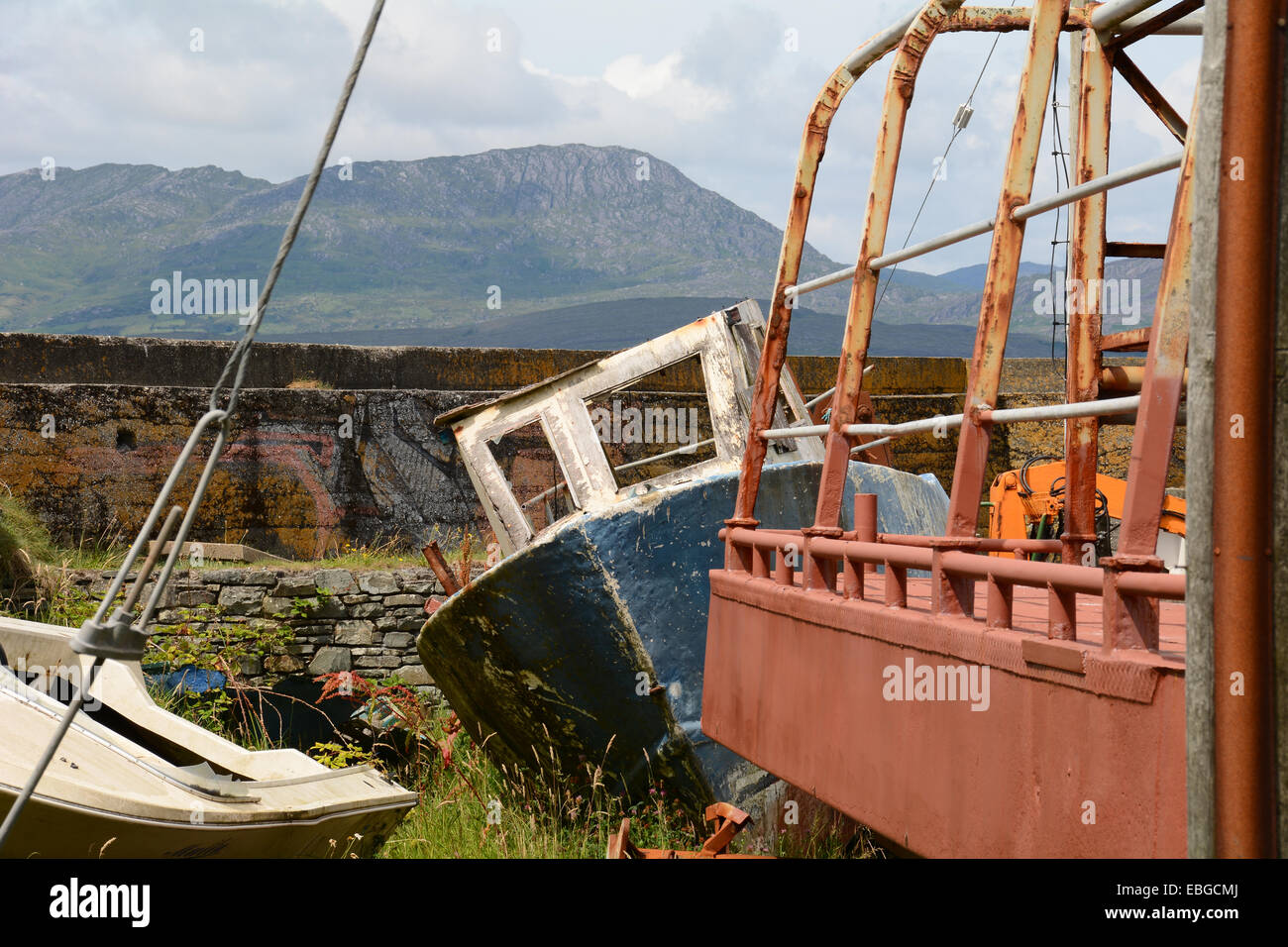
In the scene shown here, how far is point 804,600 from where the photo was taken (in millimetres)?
3279

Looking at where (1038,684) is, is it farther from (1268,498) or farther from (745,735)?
(745,735)

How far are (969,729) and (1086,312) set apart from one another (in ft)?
3.66

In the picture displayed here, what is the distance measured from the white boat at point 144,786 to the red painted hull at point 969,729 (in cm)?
242

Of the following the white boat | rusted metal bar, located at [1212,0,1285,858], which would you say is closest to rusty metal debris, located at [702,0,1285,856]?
rusted metal bar, located at [1212,0,1285,858]

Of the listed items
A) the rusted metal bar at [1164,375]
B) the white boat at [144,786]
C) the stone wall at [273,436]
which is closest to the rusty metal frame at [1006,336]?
the rusted metal bar at [1164,375]

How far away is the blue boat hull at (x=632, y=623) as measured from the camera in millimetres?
5480

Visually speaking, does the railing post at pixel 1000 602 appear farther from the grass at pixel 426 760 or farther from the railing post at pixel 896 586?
the grass at pixel 426 760

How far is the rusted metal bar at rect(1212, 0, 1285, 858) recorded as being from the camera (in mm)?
1642

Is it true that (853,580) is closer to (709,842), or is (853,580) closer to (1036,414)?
(1036,414)

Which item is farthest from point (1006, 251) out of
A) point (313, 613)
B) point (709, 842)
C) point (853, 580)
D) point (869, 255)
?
point (313, 613)

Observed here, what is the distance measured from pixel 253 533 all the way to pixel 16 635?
3.48 meters

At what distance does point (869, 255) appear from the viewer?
346cm
